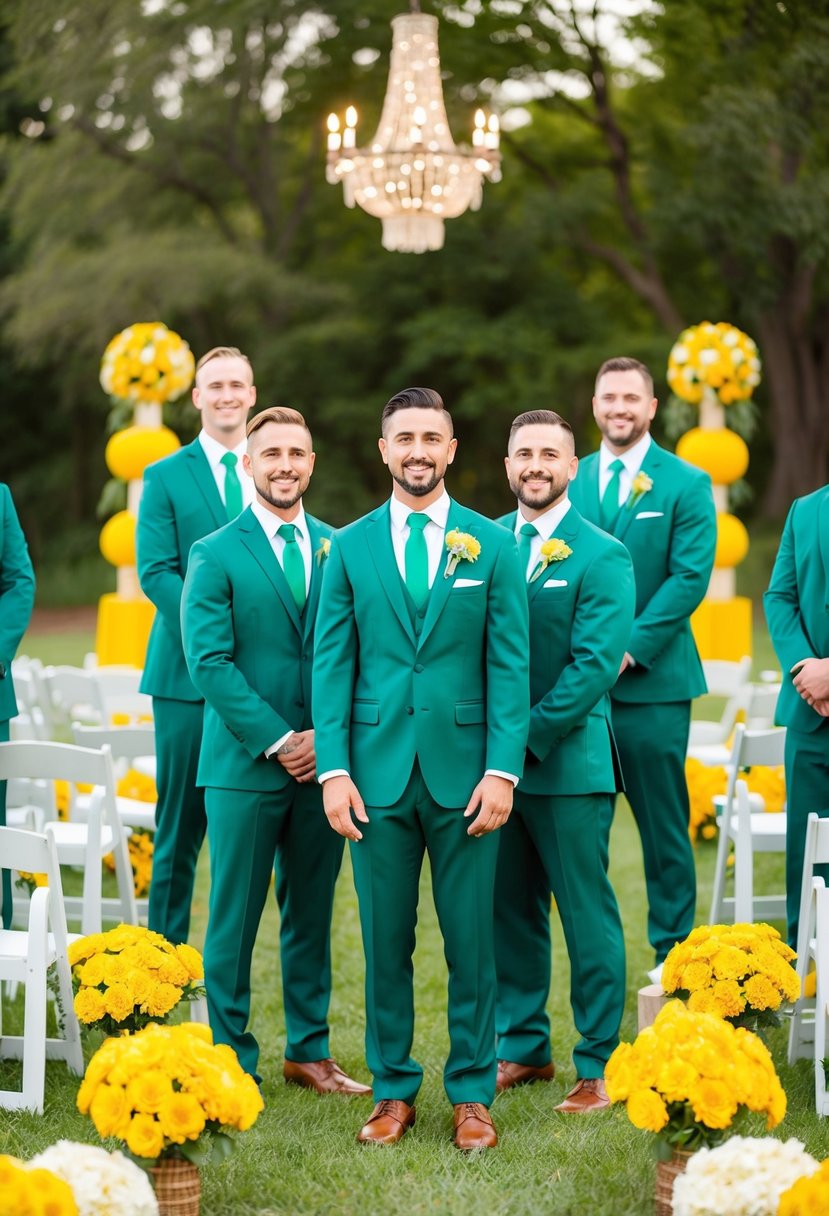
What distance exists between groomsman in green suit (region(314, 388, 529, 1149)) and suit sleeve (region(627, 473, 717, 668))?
132 cm

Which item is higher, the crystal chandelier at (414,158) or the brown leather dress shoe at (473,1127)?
the crystal chandelier at (414,158)

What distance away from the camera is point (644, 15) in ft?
64.6

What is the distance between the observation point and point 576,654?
4336 millimetres

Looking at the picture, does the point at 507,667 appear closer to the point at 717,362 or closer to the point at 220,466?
the point at 220,466

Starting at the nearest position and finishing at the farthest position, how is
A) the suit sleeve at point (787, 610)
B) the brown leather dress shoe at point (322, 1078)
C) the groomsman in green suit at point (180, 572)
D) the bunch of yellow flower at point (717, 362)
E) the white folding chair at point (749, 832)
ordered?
1. the brown leather dress shoe at point (322, 1078)
2. the suit sleeve at point (787, 610)
3. the groomsman in green suit at point (180, 572)
4. the white folding chair at point (749, 832)
5. the bunch of yellow flower at point (717, 362)

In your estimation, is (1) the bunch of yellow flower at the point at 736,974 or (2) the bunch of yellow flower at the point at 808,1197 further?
(1) the bunch of yellow flower at the point at 736,974

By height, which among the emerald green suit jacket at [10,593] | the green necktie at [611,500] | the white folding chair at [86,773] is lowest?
the white folding chair at [86,773]

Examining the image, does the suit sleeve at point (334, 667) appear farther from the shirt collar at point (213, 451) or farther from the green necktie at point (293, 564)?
the shirt collar at point (213, 451)

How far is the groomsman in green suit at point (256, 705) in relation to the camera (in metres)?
4.29

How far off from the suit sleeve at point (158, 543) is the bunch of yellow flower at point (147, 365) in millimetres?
5324

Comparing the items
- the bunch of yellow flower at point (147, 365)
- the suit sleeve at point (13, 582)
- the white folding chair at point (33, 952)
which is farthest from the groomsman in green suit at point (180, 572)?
the bunch of yellow flower at point (147, 365)

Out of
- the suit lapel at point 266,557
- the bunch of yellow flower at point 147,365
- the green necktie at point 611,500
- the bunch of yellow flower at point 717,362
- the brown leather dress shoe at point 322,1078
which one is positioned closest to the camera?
the suit lapel at point 266,557

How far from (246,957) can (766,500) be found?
20569 millimetres

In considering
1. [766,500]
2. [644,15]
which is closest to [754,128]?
[644,15]
